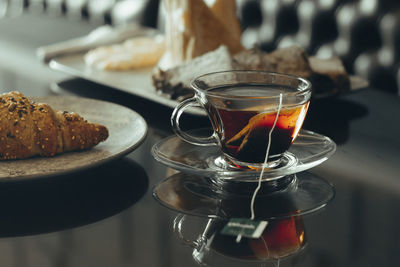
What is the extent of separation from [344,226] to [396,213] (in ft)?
0.22

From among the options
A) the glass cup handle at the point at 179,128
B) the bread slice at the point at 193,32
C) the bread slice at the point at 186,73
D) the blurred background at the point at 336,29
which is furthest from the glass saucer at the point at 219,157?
the blurred background at the point at 336,29

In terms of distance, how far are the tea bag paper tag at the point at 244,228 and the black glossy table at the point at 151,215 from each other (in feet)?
0.09

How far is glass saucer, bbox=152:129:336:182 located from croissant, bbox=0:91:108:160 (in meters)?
0.08

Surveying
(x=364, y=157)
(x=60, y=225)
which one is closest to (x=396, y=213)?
(x=364, y=157)

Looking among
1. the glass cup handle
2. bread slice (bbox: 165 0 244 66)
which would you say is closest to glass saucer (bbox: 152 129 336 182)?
the glass cup handle

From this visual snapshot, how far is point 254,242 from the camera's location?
0.49 m

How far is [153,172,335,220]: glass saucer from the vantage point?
1.78ft

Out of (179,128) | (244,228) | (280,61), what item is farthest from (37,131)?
(280,61)

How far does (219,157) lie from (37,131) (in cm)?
21

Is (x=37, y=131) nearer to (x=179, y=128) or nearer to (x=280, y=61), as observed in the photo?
(x=179, y=128)

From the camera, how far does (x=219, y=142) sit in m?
0.63

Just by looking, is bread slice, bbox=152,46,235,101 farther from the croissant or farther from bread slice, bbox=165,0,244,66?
the croissant

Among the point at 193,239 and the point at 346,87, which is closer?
the point at 193,239

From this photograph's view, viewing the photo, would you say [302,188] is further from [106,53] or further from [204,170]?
[106,53]
